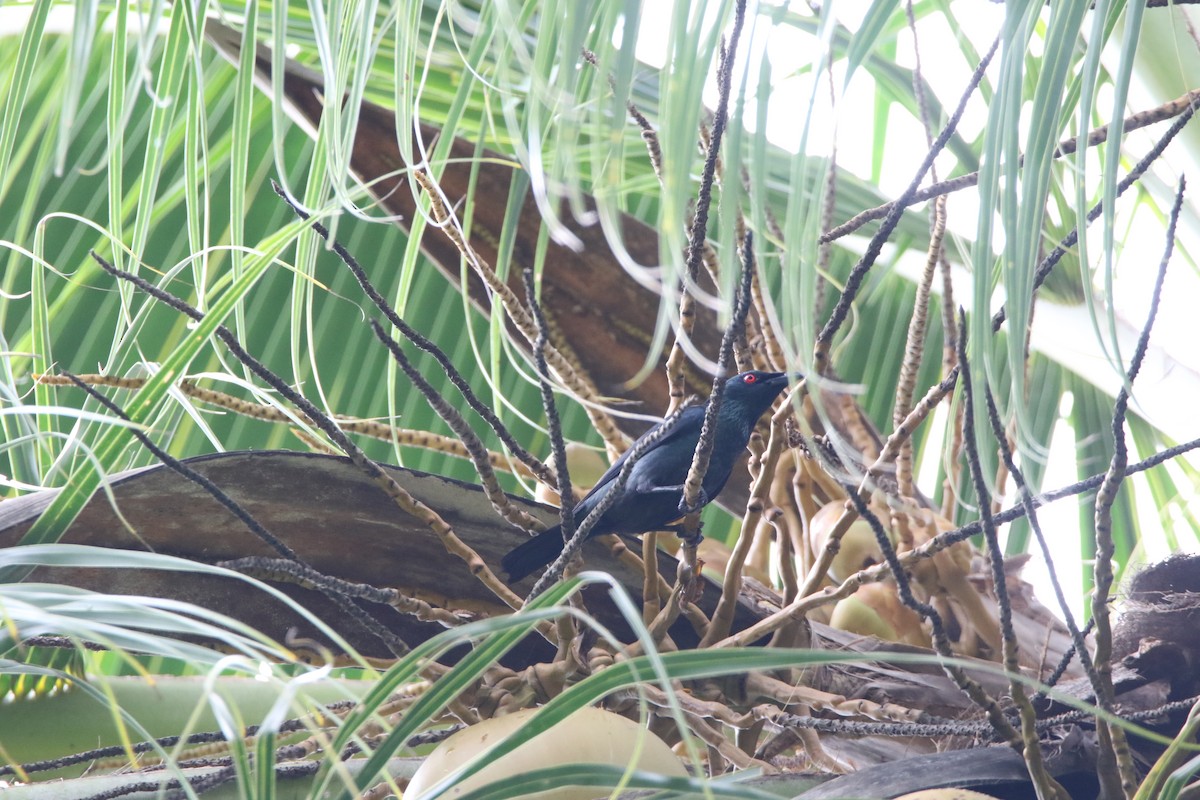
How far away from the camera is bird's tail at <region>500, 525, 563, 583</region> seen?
38.3 inches

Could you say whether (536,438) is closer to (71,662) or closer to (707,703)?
(71,662)

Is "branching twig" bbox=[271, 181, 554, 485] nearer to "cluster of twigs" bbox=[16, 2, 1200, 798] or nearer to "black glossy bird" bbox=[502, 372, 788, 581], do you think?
"cluster of twigs" bbox=[16, 2, 1200, 798]

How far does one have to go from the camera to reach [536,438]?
2.10m

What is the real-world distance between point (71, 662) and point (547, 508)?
511 mm

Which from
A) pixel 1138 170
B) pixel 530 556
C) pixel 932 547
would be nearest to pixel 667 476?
pixel 530 556

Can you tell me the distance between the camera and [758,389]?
1192 mm

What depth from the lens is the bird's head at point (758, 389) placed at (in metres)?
1.16

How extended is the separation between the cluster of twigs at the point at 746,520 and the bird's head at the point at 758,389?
4 centimetres

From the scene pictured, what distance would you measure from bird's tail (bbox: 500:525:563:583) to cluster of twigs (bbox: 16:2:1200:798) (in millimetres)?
53

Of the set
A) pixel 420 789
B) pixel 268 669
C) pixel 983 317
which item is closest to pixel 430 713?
pixel 268 669

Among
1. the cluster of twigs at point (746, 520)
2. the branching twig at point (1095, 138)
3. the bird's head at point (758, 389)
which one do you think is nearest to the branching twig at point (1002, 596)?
the cluster of twigs at point (746, 520)

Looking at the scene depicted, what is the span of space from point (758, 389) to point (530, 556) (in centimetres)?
34

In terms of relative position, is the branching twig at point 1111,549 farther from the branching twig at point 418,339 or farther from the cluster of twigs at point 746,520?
the branching twig at point 418,339

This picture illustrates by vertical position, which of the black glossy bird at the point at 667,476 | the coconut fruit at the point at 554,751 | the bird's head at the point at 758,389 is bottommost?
the coconut fruit at the point at 554,751
